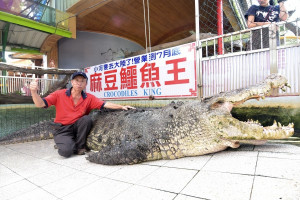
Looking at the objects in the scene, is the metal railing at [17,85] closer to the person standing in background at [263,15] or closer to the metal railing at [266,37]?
the metal railing at [266,37]

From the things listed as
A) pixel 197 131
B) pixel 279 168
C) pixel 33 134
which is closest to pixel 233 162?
pixel 279 168

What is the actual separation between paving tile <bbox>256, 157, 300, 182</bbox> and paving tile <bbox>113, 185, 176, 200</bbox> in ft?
2.66

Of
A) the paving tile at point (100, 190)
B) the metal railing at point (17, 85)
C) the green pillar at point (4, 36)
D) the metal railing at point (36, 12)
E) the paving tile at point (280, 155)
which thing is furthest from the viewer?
the green pillar at point (4, 36)

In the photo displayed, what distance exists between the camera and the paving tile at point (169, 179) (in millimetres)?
1384

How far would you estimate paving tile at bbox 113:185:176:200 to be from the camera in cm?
125

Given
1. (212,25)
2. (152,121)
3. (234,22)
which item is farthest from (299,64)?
(212,25)

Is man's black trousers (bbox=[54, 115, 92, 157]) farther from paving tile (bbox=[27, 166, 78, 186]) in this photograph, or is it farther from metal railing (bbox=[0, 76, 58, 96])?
metal railing (bbox=[0, 76, 58, 96])

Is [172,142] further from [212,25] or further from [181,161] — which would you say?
[212,25]

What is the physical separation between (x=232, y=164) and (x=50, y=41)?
8.79 m

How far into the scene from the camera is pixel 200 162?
1833mm

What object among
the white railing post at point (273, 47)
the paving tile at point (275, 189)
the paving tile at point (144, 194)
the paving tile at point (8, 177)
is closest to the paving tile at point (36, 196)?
the paving tile at point (8, 177)

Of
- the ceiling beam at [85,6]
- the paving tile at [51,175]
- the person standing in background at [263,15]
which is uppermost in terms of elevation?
the ceiling beam at [85,6]

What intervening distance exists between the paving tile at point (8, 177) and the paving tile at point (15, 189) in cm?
10

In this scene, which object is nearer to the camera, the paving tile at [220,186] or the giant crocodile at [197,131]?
the paving tile at [220,186]
